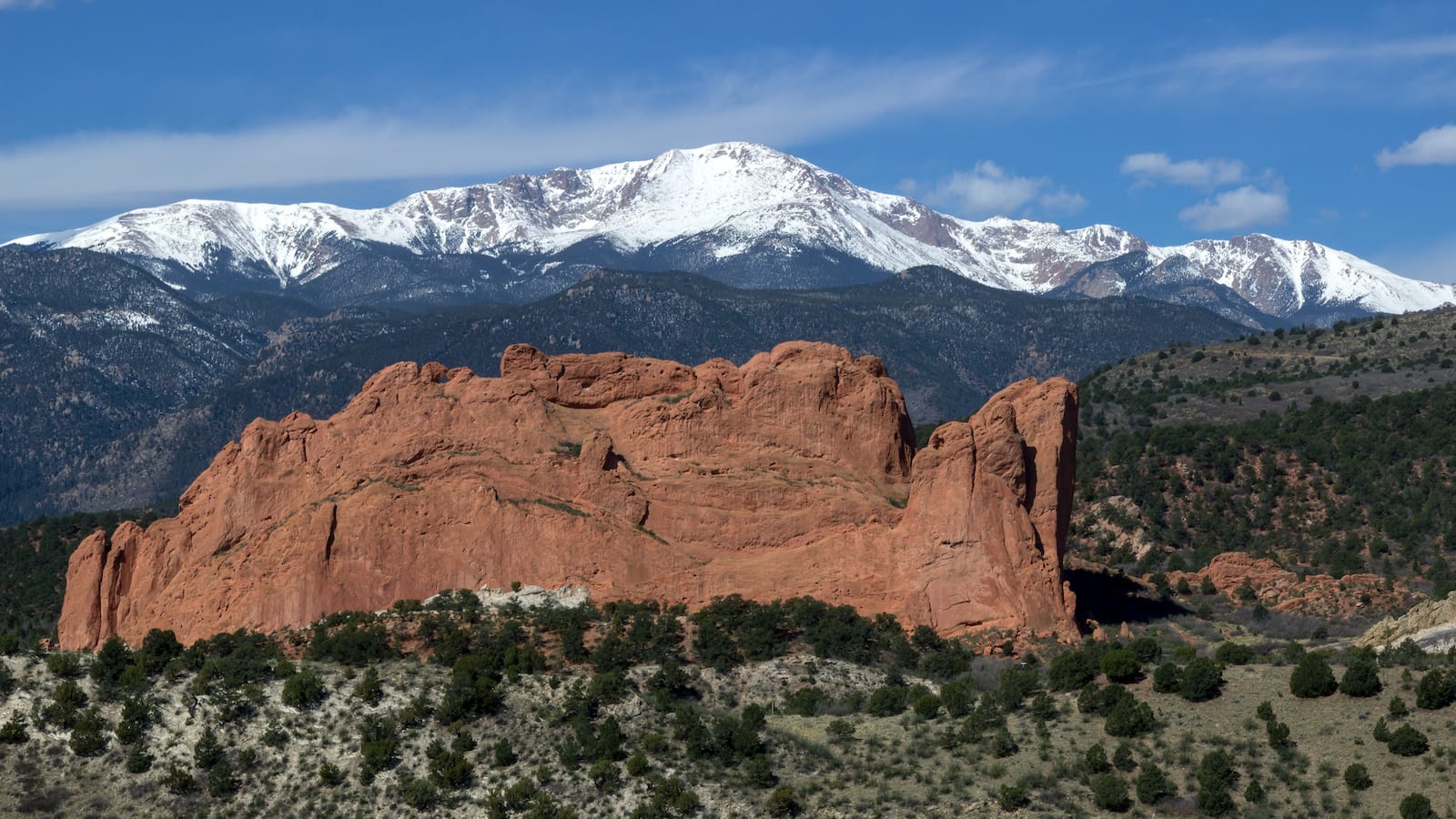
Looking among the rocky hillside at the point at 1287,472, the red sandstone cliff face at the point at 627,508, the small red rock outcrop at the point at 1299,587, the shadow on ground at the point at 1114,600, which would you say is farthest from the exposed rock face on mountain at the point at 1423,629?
the rocky hillside at the point at 1287,472

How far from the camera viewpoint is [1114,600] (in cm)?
8688

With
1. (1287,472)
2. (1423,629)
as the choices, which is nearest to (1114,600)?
(1423,629)

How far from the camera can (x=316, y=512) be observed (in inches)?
2891

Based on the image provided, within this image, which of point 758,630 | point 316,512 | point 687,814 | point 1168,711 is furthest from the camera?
point 316,512

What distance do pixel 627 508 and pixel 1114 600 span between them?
26.0 metres

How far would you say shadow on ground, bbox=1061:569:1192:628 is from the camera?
81.9 meters

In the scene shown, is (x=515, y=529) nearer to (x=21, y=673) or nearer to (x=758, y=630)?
(x=758, y=630)

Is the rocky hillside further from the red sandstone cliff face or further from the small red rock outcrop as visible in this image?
the red sandstone cliff face

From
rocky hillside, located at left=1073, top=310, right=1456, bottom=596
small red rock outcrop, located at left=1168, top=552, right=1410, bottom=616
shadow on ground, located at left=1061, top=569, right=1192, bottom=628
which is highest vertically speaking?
rocky hillside, located at left=1073, top=310, right=1456, bottom=596

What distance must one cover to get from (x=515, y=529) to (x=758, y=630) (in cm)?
1043

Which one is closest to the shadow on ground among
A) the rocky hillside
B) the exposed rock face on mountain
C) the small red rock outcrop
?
the small red rock outcrop

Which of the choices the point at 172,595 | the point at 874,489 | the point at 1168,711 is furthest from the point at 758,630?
the point at 172,595

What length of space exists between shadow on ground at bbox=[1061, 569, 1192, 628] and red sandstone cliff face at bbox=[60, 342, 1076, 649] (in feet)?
27.9

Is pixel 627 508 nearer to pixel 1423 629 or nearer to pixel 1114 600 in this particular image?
pixel 1114 600
